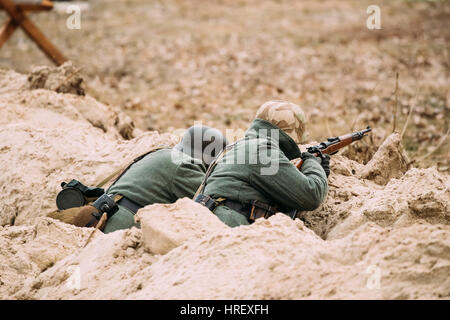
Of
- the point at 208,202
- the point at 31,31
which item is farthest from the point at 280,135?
the point at 31,31

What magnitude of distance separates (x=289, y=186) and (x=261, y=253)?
85 cm

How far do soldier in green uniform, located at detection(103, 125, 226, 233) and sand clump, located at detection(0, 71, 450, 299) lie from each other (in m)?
0.40

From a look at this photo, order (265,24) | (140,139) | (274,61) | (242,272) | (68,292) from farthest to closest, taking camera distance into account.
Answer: (265,24)
(274,61)
(140,139)
(68,292)
(242,272)

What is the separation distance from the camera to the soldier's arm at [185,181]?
14.2ft

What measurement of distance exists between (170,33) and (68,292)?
11861 millimetres

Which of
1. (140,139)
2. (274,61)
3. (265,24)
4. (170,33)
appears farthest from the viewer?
(265,24)

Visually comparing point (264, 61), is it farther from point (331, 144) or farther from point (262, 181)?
point (262, 181)

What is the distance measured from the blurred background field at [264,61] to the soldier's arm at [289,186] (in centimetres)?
224

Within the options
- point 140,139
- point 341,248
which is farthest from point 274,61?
point 341,248

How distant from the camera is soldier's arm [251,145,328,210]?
367cm

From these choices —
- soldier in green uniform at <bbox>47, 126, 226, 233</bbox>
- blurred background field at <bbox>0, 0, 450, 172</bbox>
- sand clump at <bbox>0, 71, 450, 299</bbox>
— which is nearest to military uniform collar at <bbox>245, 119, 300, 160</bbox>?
sand clump at <bbox>0, 71, 450, 299</bbox>

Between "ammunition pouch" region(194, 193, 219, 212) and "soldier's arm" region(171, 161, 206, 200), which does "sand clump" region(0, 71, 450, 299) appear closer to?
"ammunition pouch" region(194, 193, 219, 212)

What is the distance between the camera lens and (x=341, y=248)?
2906 mm
